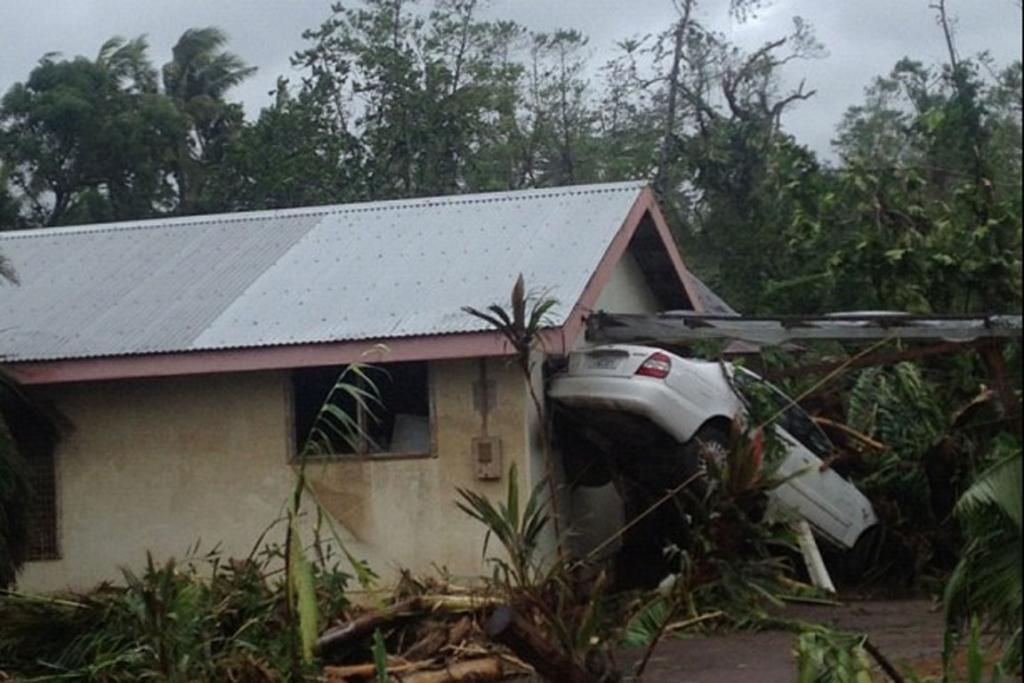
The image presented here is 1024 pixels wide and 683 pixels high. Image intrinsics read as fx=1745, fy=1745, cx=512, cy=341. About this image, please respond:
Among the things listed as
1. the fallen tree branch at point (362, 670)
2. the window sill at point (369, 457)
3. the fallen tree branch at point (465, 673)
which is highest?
the window sill at point (369, 457)

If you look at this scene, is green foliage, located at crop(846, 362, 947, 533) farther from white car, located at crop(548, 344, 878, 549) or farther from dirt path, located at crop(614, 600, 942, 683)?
dirt path, located at crop(614, 600, 942, 683)

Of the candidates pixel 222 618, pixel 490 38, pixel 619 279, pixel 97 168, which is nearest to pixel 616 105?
pixel 490 38

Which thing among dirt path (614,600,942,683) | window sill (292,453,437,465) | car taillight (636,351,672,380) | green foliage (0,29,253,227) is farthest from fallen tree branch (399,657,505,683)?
green foliage (0,29,253,227)

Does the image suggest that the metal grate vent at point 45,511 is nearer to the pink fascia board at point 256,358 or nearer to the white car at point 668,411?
the pink fascia board at point 256,358

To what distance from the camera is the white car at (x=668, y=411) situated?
1412cm

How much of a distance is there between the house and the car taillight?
2.18 feet

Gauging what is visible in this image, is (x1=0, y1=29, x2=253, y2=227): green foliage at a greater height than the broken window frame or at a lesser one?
greater

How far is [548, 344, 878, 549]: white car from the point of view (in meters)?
14.1

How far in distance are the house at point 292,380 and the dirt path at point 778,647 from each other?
248 centimetres

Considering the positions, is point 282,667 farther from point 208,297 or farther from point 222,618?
point 208,297

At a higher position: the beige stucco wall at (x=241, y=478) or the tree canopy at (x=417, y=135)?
the tree canopy at (x=417, y=135)

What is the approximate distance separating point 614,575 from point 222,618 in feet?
12.7

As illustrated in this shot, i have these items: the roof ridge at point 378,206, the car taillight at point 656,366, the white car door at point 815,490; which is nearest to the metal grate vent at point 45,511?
the roof ridge at point 378,206

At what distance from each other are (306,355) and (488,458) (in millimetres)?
1709
